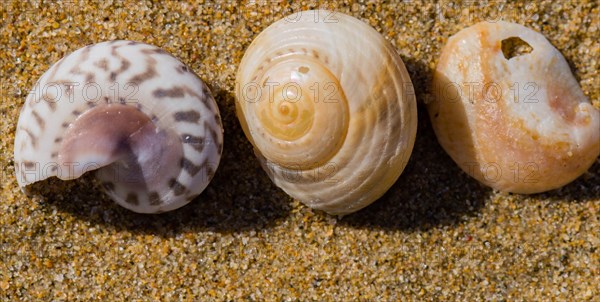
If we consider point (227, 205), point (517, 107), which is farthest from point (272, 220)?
point (517, 107)

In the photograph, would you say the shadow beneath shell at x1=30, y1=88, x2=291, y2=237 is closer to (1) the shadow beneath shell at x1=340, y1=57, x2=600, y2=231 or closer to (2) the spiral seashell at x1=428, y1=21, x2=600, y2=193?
(1) the shadow beneath shell at x1=340, y1=57, x2=600, y2=231

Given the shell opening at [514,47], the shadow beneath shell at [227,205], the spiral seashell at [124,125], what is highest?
the shell opening at [514,47]

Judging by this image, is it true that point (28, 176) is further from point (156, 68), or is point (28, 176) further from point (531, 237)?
point (531, 237)

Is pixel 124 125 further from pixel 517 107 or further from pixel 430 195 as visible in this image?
pixel 517 107

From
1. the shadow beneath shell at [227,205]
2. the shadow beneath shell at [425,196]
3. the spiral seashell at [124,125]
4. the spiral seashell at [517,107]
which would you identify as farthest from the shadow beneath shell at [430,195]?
the spiral seashell at [124,125]

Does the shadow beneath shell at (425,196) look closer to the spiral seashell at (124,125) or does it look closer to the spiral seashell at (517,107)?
the spiral seashell at (517,107)

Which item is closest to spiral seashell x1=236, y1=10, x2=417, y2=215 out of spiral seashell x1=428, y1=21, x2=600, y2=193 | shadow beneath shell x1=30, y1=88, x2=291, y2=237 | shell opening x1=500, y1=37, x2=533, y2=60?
shadow beneath shell x1=30, y1=88, x2=291, y2=237
